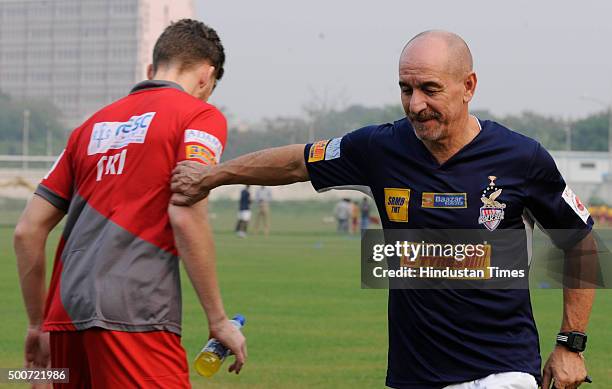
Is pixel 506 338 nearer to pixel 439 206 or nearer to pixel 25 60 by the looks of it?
pixel 439 206

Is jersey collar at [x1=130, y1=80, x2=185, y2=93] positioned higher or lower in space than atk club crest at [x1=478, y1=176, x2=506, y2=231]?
higher

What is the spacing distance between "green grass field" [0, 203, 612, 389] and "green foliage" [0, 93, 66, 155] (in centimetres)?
10041

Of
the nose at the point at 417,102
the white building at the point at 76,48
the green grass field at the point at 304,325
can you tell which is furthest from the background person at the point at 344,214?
the white building at the point at 76,48

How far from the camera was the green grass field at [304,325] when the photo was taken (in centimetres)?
1017

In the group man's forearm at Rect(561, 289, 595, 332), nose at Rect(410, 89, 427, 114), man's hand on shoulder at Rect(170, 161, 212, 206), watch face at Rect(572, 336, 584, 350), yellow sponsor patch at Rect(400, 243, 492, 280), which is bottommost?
watch face at Rect(572, 336, 584, 350)

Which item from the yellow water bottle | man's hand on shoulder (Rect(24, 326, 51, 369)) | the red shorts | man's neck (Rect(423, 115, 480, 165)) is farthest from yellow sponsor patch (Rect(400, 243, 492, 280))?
man's hand on shoulder (Rect(24, 326, 51, 369))

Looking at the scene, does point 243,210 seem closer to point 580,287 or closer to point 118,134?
Answer: point 580,287

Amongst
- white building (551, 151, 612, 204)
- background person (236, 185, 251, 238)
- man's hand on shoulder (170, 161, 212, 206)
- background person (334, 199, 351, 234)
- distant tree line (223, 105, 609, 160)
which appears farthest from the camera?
distant tree line (223, 105, 609, 160)

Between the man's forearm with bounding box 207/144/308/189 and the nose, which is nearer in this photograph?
the nose

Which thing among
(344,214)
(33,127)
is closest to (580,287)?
(344,214)

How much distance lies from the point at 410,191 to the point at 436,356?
669 millimetres

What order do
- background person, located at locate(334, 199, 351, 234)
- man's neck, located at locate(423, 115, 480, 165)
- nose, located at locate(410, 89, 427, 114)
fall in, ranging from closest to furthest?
nose, located at locate(410, 89, 427, 114) → man's neck, located at locate(423, 115, 480, 165) → background person, located at locate(334, 199, 351, 234)

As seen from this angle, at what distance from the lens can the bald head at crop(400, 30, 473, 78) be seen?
451 cm

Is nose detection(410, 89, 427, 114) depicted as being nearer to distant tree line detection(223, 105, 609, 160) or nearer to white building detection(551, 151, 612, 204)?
white building detection(551, 151, 612, 204)
